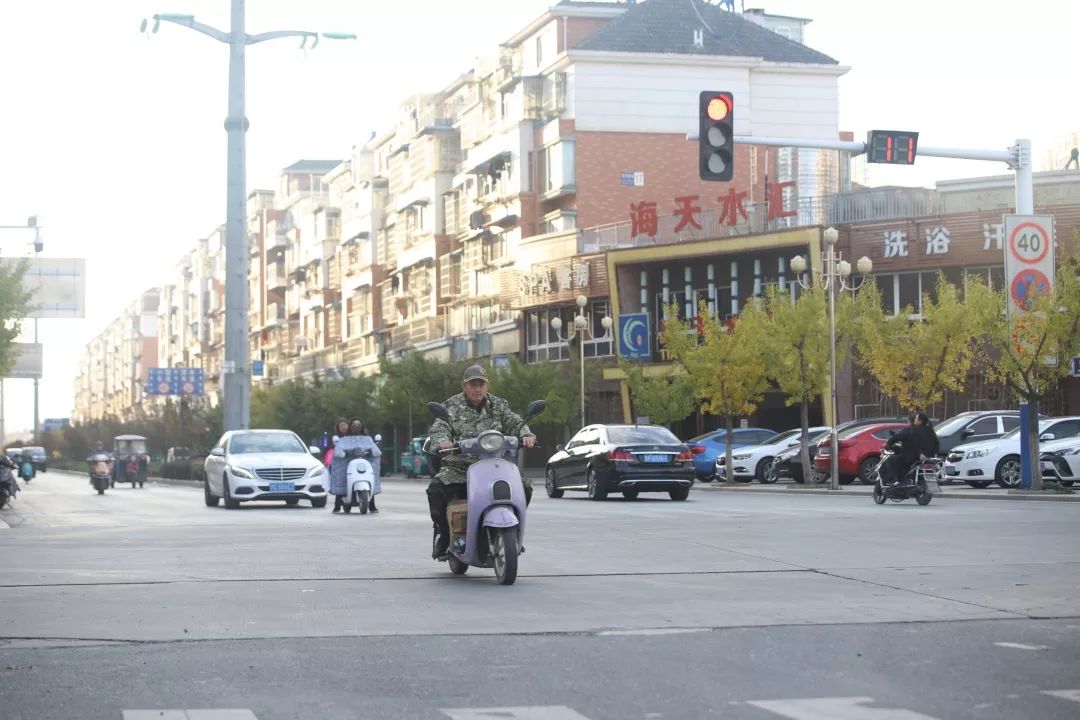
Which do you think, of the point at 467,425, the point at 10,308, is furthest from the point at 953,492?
the point at 10,308

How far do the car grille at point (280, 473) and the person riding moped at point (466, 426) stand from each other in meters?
17.5

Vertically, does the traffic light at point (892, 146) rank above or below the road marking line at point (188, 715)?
above

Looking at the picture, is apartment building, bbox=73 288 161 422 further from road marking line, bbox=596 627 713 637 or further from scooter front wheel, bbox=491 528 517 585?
road marking line, bbox=596 627 713 637

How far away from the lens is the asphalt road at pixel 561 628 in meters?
7.19

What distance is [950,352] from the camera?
148 feet

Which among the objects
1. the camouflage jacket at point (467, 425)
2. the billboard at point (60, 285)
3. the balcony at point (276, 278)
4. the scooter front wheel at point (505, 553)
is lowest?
the scooter front wheel at point (505, 553)

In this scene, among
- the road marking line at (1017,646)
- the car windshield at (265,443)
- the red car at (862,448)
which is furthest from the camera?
the red car at (862,448)

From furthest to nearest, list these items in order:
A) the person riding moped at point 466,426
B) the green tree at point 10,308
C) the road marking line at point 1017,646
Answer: the green tree at point 10,308 < the person riding moped at point 466,426 < the road marking line at point 1017,646

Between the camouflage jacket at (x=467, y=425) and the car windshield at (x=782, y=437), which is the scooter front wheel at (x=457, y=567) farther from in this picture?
the car windshield at (x=782, y=437)

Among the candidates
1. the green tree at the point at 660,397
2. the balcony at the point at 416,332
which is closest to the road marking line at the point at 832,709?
the green tree at the point at 660,397

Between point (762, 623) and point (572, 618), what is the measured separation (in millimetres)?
1153

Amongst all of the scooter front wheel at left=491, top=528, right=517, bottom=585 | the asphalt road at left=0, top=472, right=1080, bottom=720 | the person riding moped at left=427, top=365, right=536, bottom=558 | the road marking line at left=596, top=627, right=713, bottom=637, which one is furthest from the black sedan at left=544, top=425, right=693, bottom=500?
the road marking line at left=596, top=627, right=713, bottom=637

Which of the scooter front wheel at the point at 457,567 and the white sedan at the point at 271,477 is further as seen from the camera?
the white sedan at the point at 271,477

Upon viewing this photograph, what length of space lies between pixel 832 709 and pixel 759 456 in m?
39.0
